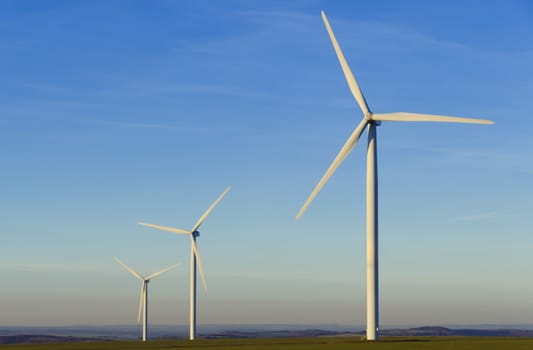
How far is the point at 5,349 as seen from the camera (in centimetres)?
8075

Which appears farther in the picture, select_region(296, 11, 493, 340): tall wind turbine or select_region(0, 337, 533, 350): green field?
select_region(296, 11, 493, 340): tall wind turbine

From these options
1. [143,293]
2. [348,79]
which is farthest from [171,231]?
[348,79]

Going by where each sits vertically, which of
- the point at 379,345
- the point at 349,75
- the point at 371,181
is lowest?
the point at 379,345

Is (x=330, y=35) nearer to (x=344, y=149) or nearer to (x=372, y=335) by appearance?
(x=344, y=149)

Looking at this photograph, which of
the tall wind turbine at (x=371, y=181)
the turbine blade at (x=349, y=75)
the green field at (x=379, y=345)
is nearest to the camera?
the green field at (x=379, y=345)

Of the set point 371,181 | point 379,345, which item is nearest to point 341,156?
point 371,181

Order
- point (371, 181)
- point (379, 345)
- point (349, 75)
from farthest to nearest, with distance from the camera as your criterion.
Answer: point (349, 75)
point (371, 181)
point (379, 345)

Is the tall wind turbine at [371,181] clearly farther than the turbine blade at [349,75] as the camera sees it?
No

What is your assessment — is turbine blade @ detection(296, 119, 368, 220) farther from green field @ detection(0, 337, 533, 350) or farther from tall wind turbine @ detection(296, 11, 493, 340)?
green field @ detection(0, 337, 533, 350)

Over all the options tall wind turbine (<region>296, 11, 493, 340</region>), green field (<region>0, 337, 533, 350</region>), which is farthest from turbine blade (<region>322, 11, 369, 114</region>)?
green field (<region>0, 337, 533, 350</region>)

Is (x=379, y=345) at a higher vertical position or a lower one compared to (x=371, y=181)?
lower

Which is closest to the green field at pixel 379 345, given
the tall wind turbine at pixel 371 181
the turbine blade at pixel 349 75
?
the tall wind turbine at pixel 371 181

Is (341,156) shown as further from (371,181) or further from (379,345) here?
(379,345)

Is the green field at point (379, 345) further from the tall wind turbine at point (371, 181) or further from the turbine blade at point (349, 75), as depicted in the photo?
the turbine blade at point (349, 75)
